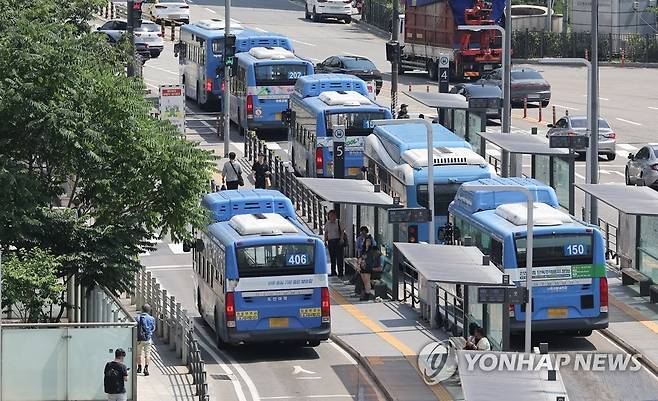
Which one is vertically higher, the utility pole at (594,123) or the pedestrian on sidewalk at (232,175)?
the utility pole at (594,123)

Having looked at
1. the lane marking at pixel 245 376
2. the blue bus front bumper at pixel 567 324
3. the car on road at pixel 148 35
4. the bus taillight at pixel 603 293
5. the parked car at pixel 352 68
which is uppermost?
the car on road at pixel 148 35

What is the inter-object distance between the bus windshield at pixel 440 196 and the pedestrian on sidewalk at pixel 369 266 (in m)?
1.79

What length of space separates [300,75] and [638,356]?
27.2m

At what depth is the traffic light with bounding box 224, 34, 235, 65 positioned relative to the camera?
59.3 meters

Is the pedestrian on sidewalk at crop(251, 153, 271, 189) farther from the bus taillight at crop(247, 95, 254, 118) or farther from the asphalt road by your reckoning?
the bus taillight at crop(247, 95, 254, 118)

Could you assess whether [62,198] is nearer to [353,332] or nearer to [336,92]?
[353,332]

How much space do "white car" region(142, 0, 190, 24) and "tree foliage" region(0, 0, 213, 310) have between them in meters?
52.1


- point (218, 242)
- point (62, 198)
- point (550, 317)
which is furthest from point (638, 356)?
point (62, 198)

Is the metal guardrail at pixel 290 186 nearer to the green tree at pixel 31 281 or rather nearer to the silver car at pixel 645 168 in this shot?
the silver car at pixel 645 168

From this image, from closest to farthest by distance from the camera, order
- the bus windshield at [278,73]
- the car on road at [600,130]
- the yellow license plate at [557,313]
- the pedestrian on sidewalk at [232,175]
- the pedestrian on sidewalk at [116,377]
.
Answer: the pedestrian on sidewalk at [116,377]
the yellow license plate at [557,313]
the pedestrian on sidewalk at [232,175]
the car on road at [600,130]
the bus windshield at [278,73]

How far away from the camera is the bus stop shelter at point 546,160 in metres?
45.8

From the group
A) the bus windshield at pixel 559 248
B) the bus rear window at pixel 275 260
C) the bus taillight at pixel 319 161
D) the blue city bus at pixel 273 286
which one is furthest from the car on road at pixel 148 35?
the bus windshield at pixel 559 248

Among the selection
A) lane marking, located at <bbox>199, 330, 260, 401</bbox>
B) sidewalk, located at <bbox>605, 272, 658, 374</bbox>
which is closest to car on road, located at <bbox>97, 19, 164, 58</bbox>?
sidewalk, located at <bbox>605, 272, 658, 374</bbox>

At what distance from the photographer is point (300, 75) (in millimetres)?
60094
